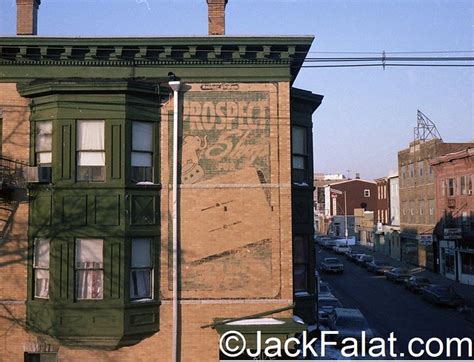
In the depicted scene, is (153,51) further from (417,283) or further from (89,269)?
(417,283)

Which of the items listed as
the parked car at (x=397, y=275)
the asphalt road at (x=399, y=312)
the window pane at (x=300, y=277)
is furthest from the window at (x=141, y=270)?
the parked car at (x=397, y=275)

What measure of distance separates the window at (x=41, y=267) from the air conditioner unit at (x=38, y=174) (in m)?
1.57

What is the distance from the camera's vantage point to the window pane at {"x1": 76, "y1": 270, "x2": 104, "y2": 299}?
1409 centimetres

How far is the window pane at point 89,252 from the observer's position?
46.5 feet

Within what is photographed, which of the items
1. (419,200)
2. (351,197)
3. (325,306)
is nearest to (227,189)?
(325,306)

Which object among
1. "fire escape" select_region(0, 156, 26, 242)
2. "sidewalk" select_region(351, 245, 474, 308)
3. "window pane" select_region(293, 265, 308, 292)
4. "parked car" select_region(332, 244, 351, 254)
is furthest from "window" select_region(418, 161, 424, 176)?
"fire escape" select_region(0, 156, 26, 242)

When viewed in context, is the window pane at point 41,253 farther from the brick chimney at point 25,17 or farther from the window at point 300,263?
the window at point 300,263

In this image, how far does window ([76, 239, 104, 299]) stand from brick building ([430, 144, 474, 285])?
123ft

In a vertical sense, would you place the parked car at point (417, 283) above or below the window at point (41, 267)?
below

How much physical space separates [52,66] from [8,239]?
4675 mm

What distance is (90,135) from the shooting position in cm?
1438

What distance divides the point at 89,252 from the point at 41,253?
51.1 inches

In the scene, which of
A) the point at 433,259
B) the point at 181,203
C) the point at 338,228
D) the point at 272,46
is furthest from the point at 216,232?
the point at 338,228

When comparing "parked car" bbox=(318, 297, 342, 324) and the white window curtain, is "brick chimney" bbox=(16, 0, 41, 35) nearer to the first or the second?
the white window curtain
